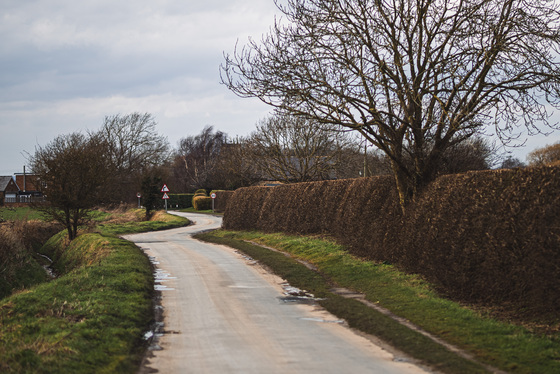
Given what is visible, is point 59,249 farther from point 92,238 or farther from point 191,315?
point 191,315

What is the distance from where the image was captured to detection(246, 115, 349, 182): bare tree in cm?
3941

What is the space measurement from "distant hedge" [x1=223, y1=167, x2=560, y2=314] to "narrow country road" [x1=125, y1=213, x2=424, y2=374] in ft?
9.24

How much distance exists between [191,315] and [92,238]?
1629 centimetres

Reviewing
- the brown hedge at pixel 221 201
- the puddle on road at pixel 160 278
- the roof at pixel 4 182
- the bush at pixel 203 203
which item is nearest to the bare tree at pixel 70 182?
the puddle on road at pixel 160 278

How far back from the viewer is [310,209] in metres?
23.9

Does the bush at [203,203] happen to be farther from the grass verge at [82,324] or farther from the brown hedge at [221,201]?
the grass verge at [82,324]

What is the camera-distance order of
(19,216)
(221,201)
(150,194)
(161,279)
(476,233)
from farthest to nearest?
1. (221,201)
2. (150,194)
3. (19,216)
4. (161,279)
5. (476,233)

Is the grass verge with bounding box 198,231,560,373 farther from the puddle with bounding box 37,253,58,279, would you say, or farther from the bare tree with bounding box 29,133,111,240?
the bare tree with bounding box 29,133,111,240

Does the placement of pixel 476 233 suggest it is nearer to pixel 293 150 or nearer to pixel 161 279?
pixel 161 279

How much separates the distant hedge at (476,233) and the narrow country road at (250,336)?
2.82 meters

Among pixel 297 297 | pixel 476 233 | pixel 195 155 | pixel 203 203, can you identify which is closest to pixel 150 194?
pixel 203 203

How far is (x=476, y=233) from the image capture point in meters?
9.85

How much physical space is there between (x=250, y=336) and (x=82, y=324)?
8.29 ft

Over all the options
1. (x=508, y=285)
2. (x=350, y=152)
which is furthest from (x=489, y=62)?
(x=350, y=152)
